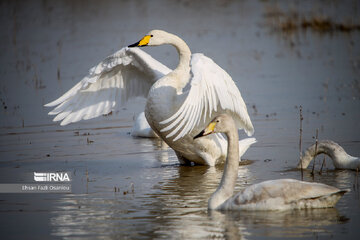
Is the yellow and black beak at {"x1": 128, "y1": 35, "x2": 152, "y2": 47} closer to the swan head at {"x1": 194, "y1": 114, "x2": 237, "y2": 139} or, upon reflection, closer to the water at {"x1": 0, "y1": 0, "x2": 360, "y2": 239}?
the water at {"x1": 0, "y1": 0, "x2": 360, "y2": 239}

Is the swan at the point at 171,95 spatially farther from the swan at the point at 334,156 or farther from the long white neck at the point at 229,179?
the swan at the point at 334,156

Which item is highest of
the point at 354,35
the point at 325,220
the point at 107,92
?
the point at 354,35

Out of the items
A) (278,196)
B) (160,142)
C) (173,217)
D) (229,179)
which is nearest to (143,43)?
(160,142)

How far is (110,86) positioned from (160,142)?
56.4 inches

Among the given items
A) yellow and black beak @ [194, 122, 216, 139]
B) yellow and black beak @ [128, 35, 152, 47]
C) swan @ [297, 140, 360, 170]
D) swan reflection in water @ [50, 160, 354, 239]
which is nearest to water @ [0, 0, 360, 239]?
swan reflection in water @ [50, 160, 354, 239]

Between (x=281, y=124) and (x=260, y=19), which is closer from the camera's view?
(x=281, y=124)

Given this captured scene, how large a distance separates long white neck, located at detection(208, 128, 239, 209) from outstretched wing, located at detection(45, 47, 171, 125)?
3594 mm

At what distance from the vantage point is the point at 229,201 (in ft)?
23.2

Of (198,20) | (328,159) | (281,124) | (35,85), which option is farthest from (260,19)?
(328,159)

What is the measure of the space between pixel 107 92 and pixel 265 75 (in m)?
6.96

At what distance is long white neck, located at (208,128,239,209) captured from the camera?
7.14 metres

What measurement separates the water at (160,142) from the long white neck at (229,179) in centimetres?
15

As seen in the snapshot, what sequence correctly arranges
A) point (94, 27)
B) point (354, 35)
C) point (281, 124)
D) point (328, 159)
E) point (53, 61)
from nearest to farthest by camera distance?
point (328, 159), point (281, 124), point (53, 61), point (354, 35), point (94, 27)

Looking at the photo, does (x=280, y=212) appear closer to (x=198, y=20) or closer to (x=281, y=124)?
(x=281, y=124)
